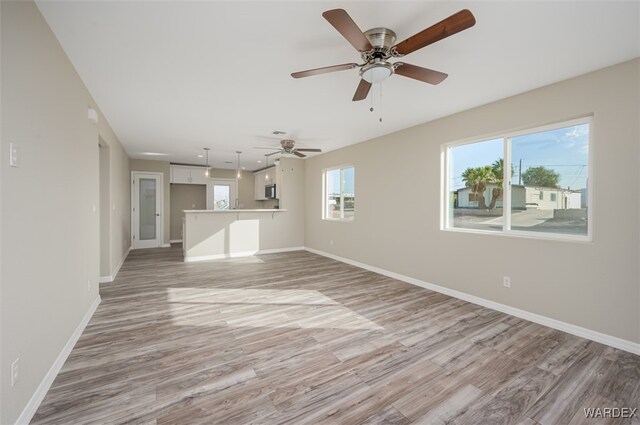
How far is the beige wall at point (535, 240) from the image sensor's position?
2.48m

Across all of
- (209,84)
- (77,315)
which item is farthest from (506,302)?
(77,315)

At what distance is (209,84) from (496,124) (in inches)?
135

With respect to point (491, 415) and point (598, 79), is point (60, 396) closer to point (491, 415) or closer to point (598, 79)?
point (491, 415)

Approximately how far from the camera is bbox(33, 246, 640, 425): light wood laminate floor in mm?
1755

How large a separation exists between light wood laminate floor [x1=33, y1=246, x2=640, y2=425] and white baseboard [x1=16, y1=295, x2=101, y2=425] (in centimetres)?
5

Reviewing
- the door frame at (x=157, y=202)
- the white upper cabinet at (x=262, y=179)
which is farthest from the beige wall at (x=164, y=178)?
the white upper cabinet at (x=262, y=179)

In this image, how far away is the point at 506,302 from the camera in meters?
3.32

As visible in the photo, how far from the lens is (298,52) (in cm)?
237

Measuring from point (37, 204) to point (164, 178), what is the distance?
683cm

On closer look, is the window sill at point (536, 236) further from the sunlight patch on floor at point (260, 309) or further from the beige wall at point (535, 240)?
the sunlight patch on floor at point (260, 309)

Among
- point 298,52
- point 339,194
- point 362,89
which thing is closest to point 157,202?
point 339,194

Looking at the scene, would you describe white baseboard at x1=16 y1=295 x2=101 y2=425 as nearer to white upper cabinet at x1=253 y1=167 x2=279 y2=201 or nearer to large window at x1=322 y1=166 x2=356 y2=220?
large window at x1=322 y1=166 x2=356 y2=220

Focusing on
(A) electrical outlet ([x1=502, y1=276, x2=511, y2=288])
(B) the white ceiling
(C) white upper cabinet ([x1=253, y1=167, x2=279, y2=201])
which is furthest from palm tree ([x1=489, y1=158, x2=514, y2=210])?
(C) white upper cabinet ([x1=253, y1=167, x2=279, y2=201])

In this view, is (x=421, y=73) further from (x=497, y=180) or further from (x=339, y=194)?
(x=339, y=194)
